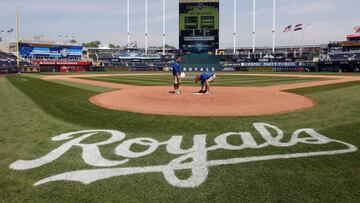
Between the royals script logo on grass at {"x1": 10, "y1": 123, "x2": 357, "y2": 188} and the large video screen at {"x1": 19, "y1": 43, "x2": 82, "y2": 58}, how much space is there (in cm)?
7449

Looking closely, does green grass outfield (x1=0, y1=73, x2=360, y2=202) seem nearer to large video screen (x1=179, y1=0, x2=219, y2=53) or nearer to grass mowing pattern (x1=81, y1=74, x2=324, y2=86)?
grass mowing pattern (x1=81, y1=74, x2=324, y2=86)

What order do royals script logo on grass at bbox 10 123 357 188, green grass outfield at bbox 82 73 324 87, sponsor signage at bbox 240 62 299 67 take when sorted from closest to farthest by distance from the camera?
royals script logo on grass at bbox 10 123 357 188 → green grass outfield at bbox 82 73 324 87 → sponsor signage at bbox 240 62 299 67

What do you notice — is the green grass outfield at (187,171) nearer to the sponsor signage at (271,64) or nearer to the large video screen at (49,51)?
the sponsor signage at (271,64)

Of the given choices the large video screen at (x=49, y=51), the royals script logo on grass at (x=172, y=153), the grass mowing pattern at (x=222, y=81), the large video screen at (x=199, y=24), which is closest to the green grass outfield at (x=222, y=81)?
the grass mowing pattern at (x=222, y=81)

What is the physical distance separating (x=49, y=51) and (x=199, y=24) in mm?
45276

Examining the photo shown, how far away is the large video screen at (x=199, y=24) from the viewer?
52062 millimetres

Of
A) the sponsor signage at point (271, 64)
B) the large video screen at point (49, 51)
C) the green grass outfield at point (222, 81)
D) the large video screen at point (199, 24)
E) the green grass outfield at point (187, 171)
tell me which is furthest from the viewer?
the large video screen at point (49, 51)

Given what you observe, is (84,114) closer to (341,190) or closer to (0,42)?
(341,190)

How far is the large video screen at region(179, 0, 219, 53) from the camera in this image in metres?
52.1

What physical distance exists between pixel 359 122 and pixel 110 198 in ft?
24.1

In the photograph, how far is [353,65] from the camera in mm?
52250

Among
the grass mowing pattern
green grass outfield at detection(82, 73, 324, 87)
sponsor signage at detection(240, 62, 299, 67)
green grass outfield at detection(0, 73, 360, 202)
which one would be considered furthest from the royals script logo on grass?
sponsor signage at detection(240, 62, 299, 67)

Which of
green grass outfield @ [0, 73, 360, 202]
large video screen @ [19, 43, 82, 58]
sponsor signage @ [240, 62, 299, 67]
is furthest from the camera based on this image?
large video screen @ [19, 43, 82, 58]

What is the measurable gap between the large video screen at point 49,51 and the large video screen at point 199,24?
40857 millimetres
